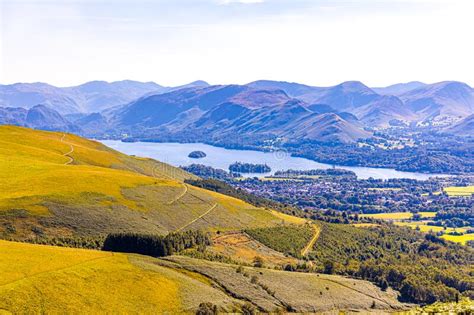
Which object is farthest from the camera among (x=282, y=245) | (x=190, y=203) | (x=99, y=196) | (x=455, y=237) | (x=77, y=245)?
(x=455, y=237)

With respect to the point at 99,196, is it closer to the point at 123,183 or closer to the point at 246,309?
the point at 123,183

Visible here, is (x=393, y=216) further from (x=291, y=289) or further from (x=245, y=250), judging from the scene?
(x=291, y=289)

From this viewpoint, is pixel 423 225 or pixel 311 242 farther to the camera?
pixel 423 225

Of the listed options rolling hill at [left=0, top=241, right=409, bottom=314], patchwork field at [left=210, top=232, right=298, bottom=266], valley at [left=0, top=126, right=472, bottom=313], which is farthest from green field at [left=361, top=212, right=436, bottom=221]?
rolling hill at [left=0, top=241, right=409, bottom=314]

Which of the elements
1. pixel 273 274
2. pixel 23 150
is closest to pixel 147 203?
pixel 273 274

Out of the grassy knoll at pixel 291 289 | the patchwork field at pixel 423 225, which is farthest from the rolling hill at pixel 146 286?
the patchwork field at pixel 423 225

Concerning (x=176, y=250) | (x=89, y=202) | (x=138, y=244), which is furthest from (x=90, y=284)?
(x=89, y=202)

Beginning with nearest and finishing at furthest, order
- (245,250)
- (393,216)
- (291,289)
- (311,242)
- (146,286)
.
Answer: (146,286), (291,289), (245,250), (311,242), (393,216)
